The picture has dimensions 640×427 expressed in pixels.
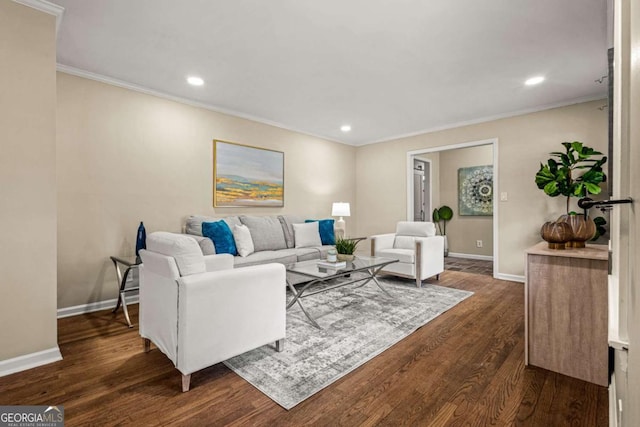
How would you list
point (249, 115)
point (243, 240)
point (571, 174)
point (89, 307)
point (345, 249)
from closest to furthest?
1. point (89, 307)
2. point (345, 249)
3. point (243, 240)
4. point (571, 174)
5. point (249, 115)

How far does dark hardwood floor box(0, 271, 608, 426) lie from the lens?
1527 mm

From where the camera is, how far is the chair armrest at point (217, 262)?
1962 mm

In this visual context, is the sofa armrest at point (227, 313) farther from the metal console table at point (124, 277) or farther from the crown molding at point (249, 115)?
the crown molding at point (249, 115)

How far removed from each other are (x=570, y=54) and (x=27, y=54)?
4.37 m

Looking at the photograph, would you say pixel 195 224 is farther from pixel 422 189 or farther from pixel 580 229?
pixel 422 189

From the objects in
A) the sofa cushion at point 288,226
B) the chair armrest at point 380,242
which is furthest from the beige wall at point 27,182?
the chair armrest at point 380,242

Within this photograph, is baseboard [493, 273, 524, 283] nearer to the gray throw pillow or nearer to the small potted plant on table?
the small potted plant on table

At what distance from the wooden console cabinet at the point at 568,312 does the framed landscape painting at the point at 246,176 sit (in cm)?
354

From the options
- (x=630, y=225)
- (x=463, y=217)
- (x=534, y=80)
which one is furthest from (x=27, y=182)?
(x=463, y=217)

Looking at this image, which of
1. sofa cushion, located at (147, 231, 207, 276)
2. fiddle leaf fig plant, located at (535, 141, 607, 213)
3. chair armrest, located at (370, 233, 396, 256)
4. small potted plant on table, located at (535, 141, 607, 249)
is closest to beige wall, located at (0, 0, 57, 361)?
sofa cushion, located at (147, 231, 207, 276)

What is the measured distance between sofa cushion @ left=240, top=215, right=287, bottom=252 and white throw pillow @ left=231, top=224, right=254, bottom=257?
193 millimetres

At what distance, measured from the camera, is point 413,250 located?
426cm

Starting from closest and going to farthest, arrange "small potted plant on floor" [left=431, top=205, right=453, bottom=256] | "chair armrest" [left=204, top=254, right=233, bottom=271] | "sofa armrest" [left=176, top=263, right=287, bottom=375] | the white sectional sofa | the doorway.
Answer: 1. "sofa armrest" [left=176, top=263, right=287, bottom=375]
2. "chair armrest" [left=204, top=254, right=233, bottom=271]
3. the white sectional sofa
4. the doorway
5. "small potted plant on floor" [left=431, top=205, right=453, bottom=256]

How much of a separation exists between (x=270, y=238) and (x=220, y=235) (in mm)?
814
